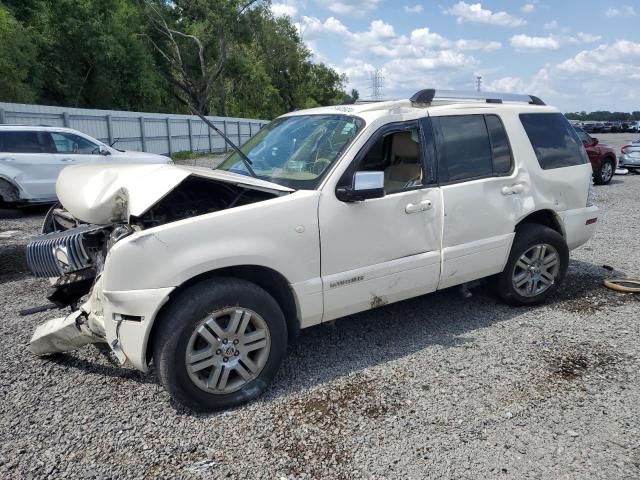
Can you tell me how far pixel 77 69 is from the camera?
31031 mm

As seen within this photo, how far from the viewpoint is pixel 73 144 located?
10812 mm

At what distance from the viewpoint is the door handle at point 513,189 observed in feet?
14.2

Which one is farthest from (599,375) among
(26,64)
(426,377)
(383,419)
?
(26,64)

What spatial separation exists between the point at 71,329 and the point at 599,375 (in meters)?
3.71

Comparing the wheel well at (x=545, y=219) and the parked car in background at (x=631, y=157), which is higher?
the wheel well at (x=545, y=219)

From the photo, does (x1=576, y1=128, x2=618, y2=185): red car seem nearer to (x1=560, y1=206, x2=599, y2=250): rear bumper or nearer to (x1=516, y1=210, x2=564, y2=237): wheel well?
(x1=560, y1=206, x2=599, y2=250): rear bumper

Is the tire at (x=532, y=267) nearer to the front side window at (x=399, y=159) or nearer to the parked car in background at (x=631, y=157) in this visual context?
the front side window at (x=399, y=159)

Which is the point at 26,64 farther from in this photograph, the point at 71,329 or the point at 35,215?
the point at 71,329

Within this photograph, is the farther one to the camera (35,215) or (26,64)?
(26,64)

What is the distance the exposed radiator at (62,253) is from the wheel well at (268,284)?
2.57 ft

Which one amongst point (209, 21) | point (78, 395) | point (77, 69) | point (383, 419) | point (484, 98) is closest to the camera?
point (383, 419)

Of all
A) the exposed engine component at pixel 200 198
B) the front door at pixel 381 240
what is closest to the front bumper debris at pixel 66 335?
the exposed engine component at pixel 200 198

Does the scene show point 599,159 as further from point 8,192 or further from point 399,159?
point 8,192

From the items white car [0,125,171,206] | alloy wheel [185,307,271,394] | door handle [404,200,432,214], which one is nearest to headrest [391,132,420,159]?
door handle [404,200,432,214]
